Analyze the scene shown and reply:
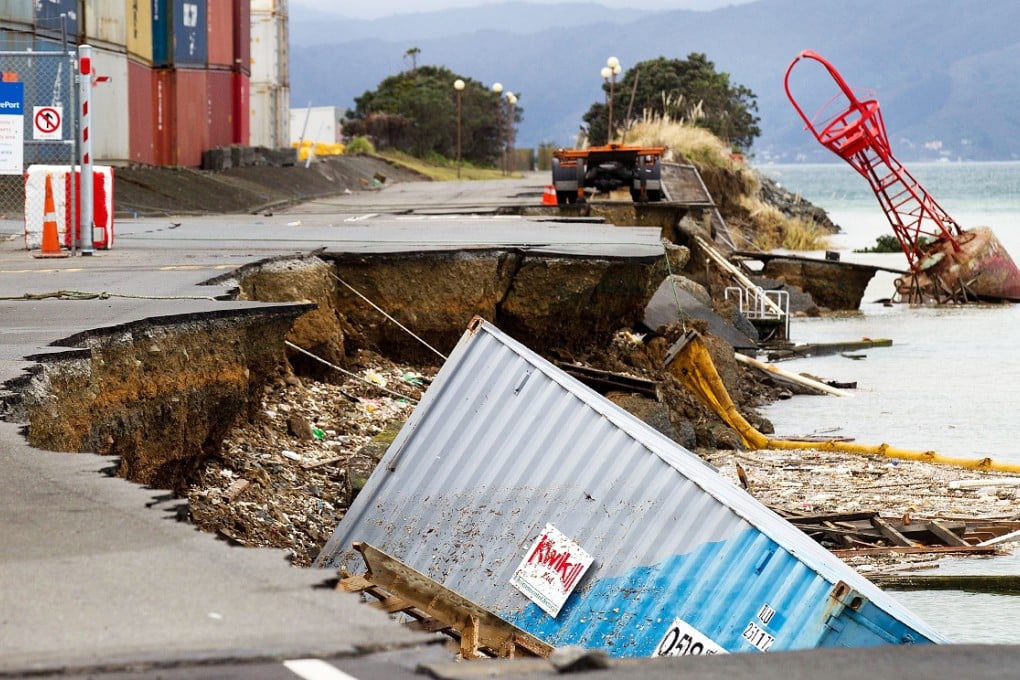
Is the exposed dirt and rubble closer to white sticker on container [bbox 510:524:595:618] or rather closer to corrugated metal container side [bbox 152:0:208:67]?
white sticker on container [bbox 510:524:595:618]

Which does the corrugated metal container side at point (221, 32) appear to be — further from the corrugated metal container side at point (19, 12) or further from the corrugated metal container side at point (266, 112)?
the corrugated metal container side at point (19, 12)

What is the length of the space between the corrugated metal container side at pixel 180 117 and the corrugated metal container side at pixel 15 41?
31.5 feet

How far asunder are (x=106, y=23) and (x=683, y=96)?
50.3 m

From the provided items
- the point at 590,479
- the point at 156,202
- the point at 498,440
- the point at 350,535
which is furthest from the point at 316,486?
the point at 156,202

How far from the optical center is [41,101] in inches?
762

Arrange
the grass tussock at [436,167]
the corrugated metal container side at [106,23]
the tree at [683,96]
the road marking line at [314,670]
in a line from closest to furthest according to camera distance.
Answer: the road marking line at [314,670]
the corrugated metal container side at [106,23]
the grass tussock at [436,167]
the tree at [683,96]

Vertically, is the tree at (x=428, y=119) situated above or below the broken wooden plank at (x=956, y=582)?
above

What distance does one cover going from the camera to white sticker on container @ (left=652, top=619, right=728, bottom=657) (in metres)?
6.92

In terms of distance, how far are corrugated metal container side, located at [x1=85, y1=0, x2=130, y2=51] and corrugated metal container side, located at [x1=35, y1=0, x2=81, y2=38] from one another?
50 cm

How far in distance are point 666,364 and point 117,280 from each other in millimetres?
6185

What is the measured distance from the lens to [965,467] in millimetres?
14055

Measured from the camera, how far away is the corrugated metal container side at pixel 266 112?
1797 inches

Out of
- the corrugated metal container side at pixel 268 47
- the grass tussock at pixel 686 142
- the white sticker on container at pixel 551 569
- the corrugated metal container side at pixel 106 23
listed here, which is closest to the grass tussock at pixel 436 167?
the corrugated metal container side at pixel 268 47

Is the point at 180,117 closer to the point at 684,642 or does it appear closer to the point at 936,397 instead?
the point at 936,397
